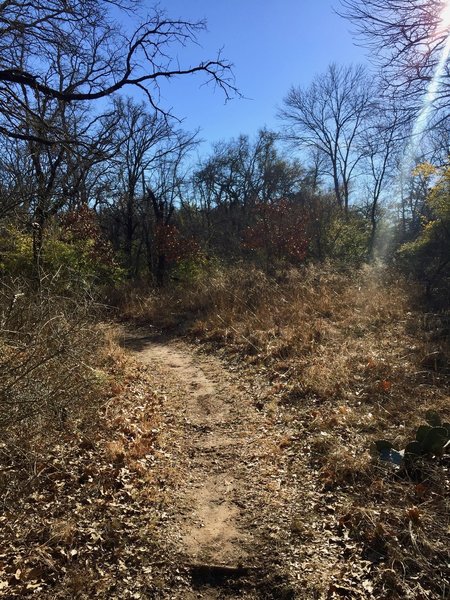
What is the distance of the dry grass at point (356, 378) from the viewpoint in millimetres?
3557

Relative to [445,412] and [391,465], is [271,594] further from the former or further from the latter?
[445,412]

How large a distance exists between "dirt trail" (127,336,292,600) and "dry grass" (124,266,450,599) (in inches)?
22.6

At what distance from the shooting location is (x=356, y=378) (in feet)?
23.2

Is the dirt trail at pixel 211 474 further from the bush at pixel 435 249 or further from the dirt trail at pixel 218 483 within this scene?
the bush at pixel 435 249

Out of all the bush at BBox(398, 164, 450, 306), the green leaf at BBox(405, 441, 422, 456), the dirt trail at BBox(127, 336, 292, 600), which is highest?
the bush at BBox(398, 164, 450, 306)

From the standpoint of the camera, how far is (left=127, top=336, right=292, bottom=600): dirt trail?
341 centimetres

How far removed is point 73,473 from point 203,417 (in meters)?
2.20

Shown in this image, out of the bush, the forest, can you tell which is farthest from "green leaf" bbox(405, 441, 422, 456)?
the bush

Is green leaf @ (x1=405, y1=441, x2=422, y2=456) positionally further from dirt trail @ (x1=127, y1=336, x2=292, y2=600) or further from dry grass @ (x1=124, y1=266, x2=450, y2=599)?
dirt trail @ (x1=127, y1=336, x2=292, y2=600)

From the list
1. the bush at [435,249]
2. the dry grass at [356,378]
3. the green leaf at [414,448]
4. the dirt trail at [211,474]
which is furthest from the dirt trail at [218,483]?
the bush at [435,249]

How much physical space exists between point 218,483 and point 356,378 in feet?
10.7

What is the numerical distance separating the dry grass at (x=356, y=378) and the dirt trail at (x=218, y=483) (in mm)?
573

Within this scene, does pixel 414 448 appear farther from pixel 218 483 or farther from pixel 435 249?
pixel 435 249

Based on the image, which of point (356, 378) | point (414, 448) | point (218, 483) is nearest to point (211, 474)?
point (218, 483)
